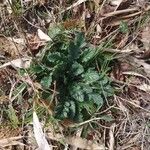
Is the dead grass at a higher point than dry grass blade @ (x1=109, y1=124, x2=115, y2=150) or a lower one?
higher

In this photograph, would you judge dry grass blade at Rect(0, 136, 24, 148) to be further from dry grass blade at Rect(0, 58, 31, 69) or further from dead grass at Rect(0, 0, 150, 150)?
dry grass blade at Rect(0, 58, 31, 69)

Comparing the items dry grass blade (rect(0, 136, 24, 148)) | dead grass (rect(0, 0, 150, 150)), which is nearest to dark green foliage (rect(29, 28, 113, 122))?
dead grass (rect(0, 0, 150, 150))

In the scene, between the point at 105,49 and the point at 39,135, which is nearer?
the point at 39,135

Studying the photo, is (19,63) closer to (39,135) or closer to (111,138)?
(39,135)

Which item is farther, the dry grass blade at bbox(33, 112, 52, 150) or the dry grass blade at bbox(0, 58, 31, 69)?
the dry grass blade at bbox(0, 58, 31, 69)

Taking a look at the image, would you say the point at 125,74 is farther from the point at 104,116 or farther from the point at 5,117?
the point at 5,117

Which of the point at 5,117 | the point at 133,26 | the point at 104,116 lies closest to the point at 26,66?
the point at 5,117

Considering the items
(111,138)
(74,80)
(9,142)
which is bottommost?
(111,138)

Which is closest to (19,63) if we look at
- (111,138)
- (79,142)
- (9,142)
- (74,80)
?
(74,80)

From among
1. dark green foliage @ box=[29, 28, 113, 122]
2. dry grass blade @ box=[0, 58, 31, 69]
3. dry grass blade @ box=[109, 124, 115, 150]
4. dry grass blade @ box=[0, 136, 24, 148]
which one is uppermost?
dry grass blade @ box=[0, 58, 31, 69]
